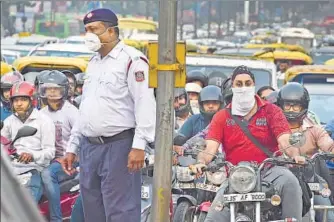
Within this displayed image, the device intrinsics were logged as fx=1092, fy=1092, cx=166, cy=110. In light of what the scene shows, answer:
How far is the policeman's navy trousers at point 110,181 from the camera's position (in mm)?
6938

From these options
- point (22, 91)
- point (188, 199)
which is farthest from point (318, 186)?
point (22, 91)

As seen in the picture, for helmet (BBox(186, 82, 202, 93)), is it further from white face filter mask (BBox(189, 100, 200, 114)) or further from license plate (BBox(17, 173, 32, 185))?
license plate (BBox(17, 173, 32, 185))

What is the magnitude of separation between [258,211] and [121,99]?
1165 millimetres

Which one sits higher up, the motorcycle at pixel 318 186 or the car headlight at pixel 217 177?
the car headlight at pixel 217 177

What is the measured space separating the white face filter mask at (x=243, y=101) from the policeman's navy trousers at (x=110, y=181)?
3.74 ft

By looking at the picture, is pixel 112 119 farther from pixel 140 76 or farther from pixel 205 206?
pixel 205 206

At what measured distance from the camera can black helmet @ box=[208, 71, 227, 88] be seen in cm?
1454

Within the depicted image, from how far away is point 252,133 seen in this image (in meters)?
7.77

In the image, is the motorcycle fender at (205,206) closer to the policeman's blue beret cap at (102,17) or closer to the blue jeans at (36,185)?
the policeman's blue beret cap at (102,17)

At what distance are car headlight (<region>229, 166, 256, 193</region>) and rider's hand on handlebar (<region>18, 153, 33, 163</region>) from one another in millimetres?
2122

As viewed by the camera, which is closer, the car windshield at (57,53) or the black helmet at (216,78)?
the black helmet at (216,78)

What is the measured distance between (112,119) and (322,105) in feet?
20.2

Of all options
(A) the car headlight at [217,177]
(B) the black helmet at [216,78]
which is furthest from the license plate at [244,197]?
(B) the black helmet at [216,78]

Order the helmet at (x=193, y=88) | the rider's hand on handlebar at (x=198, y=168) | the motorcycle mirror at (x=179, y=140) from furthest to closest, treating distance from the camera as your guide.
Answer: the helmet at (x=193, y=88) < the motorcycle mirror at (x=179, y=140) < the rider's hand on handlebar at (x=198, y=168)
